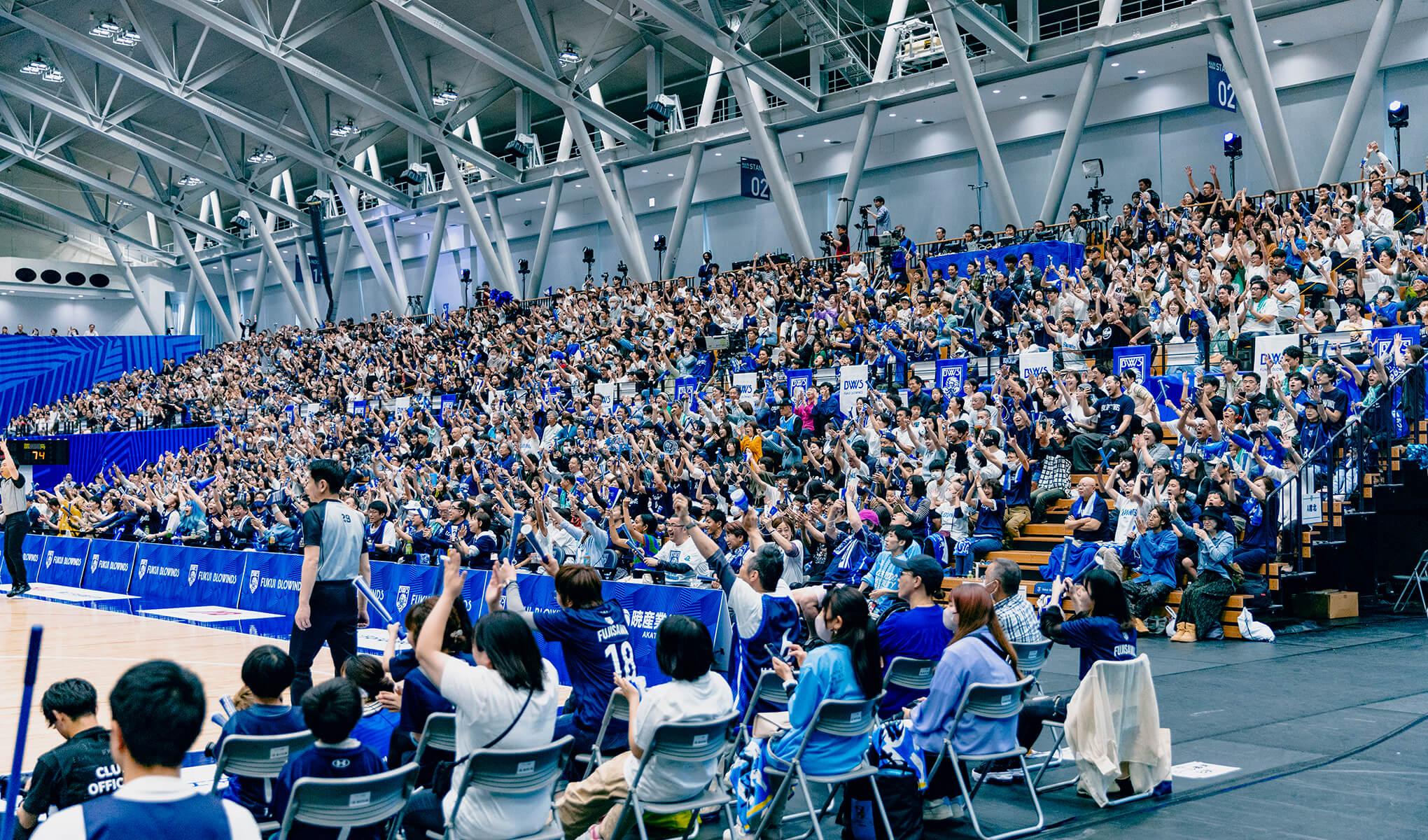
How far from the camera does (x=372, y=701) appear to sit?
5234 mm

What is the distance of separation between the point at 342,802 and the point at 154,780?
1.77 metres

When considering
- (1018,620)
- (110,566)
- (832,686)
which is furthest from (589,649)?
(110,566)

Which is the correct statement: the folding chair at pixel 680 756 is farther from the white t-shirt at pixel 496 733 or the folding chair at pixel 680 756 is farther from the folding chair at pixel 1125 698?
the folding chair at pixel 1125 698

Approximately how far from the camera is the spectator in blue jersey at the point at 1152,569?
11.4 metres

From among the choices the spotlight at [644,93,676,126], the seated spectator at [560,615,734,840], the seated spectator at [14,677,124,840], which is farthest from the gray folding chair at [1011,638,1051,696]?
the spotlight at [644,93,676,126]

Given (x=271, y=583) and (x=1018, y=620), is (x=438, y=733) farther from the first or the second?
(x=271, y=583)

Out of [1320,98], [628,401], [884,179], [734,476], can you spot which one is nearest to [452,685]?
[734,476]

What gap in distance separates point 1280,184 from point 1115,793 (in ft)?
51.7

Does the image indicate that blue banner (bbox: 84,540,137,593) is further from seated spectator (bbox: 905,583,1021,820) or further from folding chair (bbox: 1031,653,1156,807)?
folding chair (bbox: 1031,653,1156,807)

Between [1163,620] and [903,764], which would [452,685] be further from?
[1163,620]

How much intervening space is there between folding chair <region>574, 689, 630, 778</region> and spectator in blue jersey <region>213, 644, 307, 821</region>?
138 centimetres

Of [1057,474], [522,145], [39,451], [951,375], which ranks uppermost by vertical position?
[522,145]

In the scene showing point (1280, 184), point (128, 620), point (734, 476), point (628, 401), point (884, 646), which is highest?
point (1280, 184)

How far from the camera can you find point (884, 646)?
6.41 m
